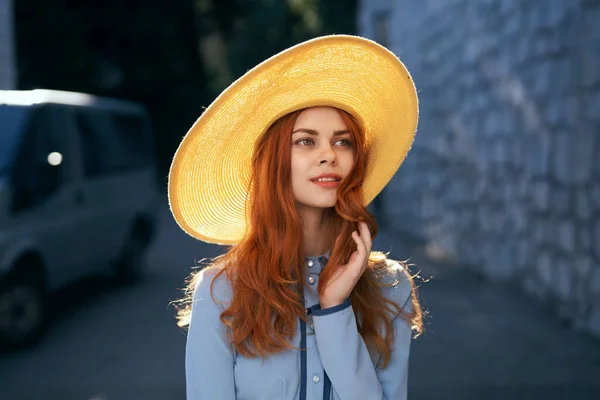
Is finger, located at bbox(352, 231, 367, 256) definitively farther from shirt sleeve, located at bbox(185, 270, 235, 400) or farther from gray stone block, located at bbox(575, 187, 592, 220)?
gray stone block, located at bbox(575, 187, 592, 220)

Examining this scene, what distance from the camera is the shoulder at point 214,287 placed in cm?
226

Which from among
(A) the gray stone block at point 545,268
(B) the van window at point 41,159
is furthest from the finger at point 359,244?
(A) the gray stone block at point 545,268

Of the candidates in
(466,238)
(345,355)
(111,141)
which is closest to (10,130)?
(111,141)

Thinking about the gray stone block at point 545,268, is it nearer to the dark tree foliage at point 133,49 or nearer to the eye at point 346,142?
the eye at point 346,142

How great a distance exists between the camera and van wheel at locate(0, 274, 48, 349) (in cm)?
638

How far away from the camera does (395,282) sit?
2.47m

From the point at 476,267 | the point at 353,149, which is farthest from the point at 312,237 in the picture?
the point at 476,267

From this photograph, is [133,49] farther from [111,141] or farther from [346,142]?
[346,142]

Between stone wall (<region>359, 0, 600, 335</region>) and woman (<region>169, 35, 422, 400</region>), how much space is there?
14.3 feet

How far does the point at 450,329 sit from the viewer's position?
7.06 m

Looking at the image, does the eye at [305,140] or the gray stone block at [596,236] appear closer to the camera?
the eye at [305,140]

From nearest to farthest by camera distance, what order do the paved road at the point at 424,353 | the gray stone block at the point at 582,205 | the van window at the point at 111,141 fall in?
the paved road at the point at 424,353 < the gray stone block at the point at 582,205 < the van window at the point at 111,141

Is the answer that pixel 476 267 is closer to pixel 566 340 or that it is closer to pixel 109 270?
pixel 566 340

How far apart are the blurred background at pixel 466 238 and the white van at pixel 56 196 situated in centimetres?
3
